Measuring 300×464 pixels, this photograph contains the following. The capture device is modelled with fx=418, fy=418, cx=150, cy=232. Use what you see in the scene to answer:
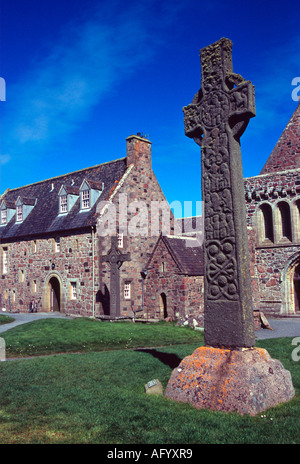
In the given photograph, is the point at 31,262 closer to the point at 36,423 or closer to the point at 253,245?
the point at 253,245

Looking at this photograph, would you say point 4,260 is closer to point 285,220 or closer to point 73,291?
point 73,291

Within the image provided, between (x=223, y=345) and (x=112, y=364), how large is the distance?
358 cm

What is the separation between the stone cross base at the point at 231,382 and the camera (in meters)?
5.79

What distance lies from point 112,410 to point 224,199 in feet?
11.9

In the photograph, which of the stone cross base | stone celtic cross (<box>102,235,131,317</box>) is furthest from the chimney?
the stone cross base

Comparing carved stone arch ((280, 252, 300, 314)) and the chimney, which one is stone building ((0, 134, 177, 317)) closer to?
the chimney

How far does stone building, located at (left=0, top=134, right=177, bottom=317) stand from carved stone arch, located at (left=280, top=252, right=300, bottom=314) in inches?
321

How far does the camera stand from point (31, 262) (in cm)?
2914

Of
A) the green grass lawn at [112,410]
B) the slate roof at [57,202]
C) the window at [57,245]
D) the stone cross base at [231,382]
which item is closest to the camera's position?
the green grass lawn at [112,410]

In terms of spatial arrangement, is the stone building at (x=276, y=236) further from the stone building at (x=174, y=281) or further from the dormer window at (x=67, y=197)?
the dormer window at (x=67, y=197)

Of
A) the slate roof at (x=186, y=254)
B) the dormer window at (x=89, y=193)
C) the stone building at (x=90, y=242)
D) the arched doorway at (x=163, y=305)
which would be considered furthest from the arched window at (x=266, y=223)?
the dormer window at (x=89, y=193)

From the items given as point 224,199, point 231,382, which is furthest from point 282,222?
point 231,382

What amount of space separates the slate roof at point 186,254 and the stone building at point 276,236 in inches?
130

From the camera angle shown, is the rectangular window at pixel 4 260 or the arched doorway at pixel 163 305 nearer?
the arched doorway at pixel 163 305
